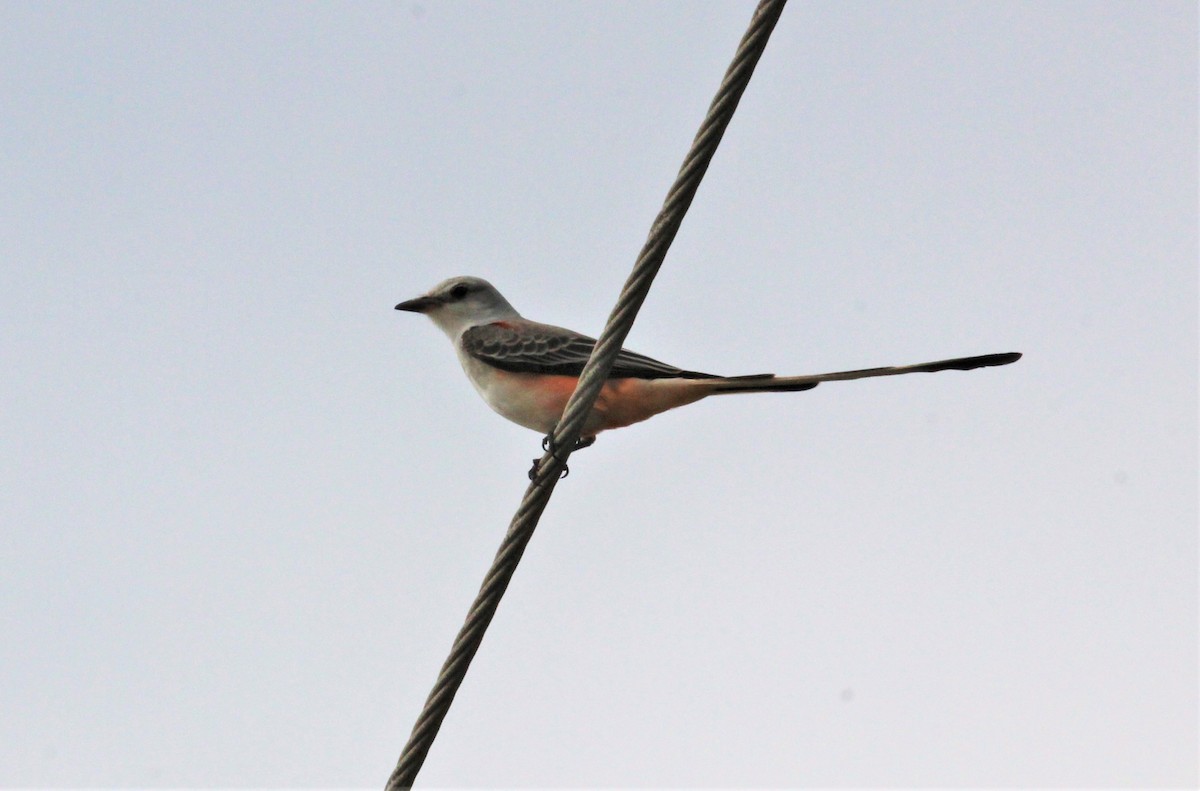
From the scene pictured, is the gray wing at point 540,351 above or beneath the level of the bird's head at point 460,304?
beneath

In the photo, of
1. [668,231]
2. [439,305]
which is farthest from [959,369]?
[439,305]

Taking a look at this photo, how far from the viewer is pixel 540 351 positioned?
587cm

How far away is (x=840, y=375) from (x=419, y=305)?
308cm

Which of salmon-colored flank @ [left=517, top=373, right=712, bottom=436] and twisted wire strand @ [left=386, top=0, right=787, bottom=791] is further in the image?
salmon-colored flank @ [left=517, top=373, right=712, bottom=436]

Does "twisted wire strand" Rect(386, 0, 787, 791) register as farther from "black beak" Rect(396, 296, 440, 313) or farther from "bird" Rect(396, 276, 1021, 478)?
"black beak" Rect(396, 296, 440, 313)

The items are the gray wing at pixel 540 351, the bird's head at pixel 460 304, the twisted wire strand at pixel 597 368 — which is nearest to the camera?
the twisted wire strand at pixel 597 368

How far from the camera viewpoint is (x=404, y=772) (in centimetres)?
364

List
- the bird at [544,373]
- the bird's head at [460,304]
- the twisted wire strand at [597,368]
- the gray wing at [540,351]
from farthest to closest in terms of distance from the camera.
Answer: the bird's head at [460,304] → the gray wing at [540,351] → the bird at [544,373] → the twisted wire strand at [597,368]

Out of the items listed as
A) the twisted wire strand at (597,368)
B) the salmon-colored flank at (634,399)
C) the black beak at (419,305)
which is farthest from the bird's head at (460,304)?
the twisted wire strand at (597,368)

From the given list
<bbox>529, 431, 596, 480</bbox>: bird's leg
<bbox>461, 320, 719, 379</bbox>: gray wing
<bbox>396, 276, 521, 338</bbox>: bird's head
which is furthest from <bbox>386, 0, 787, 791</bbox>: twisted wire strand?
<bbox>396, 276, 521, 338</bbox>: bird's head

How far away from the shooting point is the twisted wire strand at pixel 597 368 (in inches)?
133

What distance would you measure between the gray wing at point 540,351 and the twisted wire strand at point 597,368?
1430 millimetres

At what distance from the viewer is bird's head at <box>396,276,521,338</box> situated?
21.9 feet

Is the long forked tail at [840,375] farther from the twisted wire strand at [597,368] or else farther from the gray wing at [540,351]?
the twisted wire strand at [597,368]
